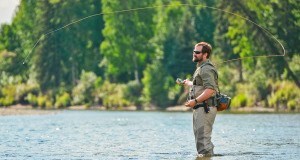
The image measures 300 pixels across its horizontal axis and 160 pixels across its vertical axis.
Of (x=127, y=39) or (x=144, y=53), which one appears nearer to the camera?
(x=127, y=39)

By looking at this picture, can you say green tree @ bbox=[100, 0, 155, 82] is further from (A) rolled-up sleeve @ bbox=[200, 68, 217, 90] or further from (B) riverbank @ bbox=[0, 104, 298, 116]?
(A) rolled-up sleeve @ bbox=[200, 68, 217, 90]

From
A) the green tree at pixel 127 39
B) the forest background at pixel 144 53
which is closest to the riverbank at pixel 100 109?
the forest background at pixel 144 53

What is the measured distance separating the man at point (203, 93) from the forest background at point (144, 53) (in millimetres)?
34963

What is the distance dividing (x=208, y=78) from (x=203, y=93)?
0.93ft

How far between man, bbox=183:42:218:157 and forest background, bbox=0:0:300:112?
115 ft

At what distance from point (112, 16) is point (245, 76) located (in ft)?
55.2

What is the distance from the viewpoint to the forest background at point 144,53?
60.6m

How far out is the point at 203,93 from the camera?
635 inches

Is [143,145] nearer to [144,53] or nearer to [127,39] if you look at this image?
[127,39]

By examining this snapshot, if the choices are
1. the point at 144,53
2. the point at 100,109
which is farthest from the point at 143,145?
the point at 144,53

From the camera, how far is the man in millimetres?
16188

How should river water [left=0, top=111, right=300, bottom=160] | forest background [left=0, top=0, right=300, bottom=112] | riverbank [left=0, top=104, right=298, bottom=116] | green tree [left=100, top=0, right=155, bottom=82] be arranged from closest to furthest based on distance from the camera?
river water [left=0, top=111, right=300, bottom=160] → riverbank [left=0, top=104, right=298, bottom=116] → forest background [left=0, top=0, right=300, bottom=112] → green tree [left=100, top=0, right=155, bottom=82]

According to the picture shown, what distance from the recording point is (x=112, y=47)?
8031 cm

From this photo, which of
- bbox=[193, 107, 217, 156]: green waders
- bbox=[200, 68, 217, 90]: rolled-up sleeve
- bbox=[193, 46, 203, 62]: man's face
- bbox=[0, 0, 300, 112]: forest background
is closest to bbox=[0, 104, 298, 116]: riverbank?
bbox=[0, 0, 300, 112]: forest background
